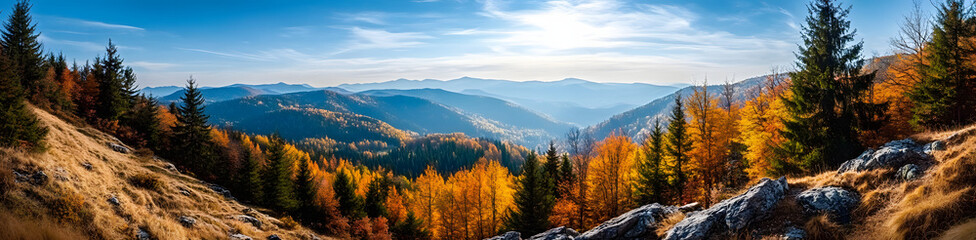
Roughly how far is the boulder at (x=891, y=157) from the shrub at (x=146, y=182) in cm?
3690

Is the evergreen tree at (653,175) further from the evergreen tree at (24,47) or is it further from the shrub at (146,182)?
the evergreen tree at (24,47)

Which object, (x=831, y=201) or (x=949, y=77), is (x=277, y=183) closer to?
(x=831, y=201)

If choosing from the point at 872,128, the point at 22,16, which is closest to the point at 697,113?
the point at 872,128

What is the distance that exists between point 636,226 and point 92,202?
950 inches

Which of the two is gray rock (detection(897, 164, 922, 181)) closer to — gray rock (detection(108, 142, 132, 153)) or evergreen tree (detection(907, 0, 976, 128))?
evergreen tree (detection(907, 0, 976, 128))

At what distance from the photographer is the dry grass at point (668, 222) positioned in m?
13.3

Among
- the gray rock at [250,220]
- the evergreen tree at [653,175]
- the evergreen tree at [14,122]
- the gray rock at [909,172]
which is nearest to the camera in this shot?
the gray rock at [909,172]

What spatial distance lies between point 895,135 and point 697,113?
9577mm

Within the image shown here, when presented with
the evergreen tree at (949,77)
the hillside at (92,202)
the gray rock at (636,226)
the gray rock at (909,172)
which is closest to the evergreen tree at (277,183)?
the hillside at (92,202)

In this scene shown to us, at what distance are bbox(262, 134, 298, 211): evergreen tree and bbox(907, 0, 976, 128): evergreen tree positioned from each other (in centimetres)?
4947

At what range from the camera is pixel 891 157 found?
11.5 m

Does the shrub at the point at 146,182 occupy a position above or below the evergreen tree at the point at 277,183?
above

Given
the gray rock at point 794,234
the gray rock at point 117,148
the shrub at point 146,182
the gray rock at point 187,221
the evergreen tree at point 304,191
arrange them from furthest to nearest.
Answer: the evergreen tree at point 304,191, the gray rock at point 117,148, the shrub at point 146,182, the gray rock at point 187,221, the gray rock at point 794,234

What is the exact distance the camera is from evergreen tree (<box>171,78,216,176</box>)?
4019 centimetres
